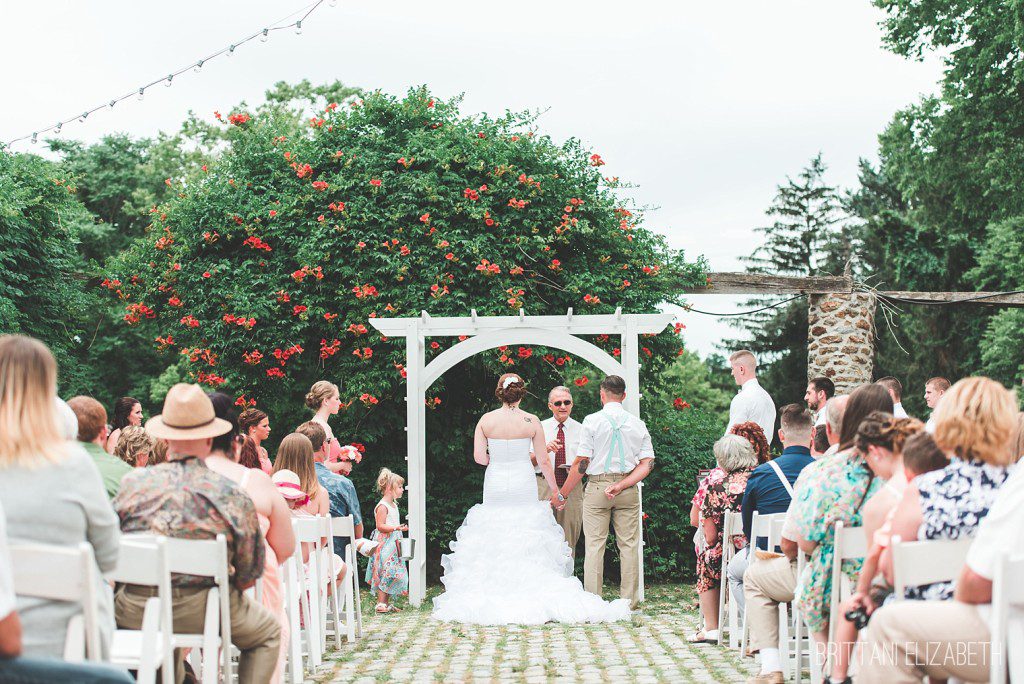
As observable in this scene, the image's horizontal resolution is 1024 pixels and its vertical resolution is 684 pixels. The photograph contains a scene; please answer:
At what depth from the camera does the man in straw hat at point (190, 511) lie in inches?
162

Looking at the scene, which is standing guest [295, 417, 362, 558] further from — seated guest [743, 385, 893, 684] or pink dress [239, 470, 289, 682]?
seated guest [743, 385, 893, 684]

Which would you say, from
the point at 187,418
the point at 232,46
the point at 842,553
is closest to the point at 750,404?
the point at 842,553

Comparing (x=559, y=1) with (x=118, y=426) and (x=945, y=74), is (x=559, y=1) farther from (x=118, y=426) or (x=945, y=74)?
(x=945, y=74)

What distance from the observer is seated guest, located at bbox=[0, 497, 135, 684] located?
2418 mm

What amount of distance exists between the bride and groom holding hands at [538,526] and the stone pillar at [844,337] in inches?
234

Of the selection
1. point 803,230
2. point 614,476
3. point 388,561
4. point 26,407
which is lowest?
point 388,561

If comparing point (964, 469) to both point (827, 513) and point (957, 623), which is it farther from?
point (827, 513)

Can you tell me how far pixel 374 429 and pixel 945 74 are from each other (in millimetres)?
10743

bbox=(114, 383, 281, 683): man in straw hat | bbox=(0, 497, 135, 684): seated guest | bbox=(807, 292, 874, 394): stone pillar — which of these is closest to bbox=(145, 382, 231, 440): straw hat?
bbox=(114, 383, 281, 683): man in straw hat

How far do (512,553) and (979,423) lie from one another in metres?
5.13

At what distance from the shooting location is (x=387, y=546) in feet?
29.8

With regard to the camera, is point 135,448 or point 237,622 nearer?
point 237,622

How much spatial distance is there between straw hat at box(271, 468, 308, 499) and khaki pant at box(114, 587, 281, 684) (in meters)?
1.75

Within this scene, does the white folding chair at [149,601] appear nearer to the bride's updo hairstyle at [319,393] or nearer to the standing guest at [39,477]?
the standing guest at [39,477]
